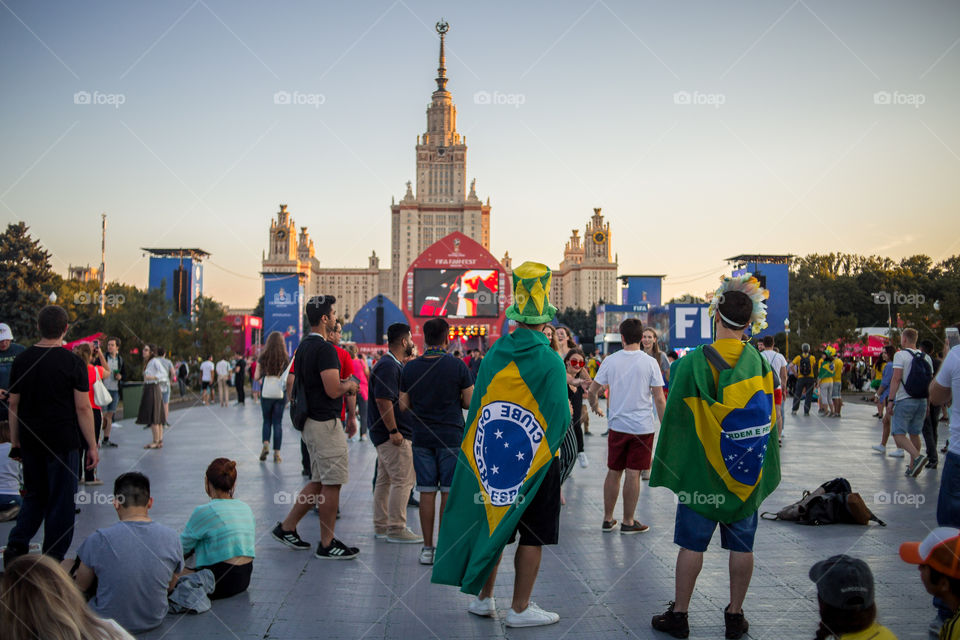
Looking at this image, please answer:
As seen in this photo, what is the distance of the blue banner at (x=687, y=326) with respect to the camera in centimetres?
2461

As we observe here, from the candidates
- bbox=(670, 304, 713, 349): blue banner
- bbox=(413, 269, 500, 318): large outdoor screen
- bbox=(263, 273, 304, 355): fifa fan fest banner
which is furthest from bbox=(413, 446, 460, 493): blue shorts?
bbox=(263, 273, 304, 355): fifa fan fest banner

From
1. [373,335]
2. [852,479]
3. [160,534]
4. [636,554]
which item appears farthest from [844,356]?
[160,534]

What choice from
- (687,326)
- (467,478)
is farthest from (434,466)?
(687,326)

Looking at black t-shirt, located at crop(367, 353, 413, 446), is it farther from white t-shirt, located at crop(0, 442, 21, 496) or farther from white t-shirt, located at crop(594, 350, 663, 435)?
white t-shirt, located at crop(0, 442, 21, 496)

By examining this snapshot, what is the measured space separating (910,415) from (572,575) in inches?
251

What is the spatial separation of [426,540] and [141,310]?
81.2ft

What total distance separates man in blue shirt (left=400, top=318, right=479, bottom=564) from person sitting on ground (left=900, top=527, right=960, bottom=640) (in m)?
3.38

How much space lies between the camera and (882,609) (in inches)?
166

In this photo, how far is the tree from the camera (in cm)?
3291

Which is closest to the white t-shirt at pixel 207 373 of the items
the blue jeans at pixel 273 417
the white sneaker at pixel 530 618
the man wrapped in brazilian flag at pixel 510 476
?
the blue jeans at pixel 273 417

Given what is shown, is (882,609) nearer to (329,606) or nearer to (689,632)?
(689,632)

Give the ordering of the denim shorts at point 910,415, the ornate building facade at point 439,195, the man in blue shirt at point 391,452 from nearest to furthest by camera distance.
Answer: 1. the man in blue shirt at point 391,452
2. the denim shorts at point 910,415
3. the ornate building facade at point 439,195

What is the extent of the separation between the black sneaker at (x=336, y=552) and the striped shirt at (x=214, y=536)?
99cm

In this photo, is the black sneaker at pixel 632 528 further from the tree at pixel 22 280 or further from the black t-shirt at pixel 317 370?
the tree at pixel 22 280
